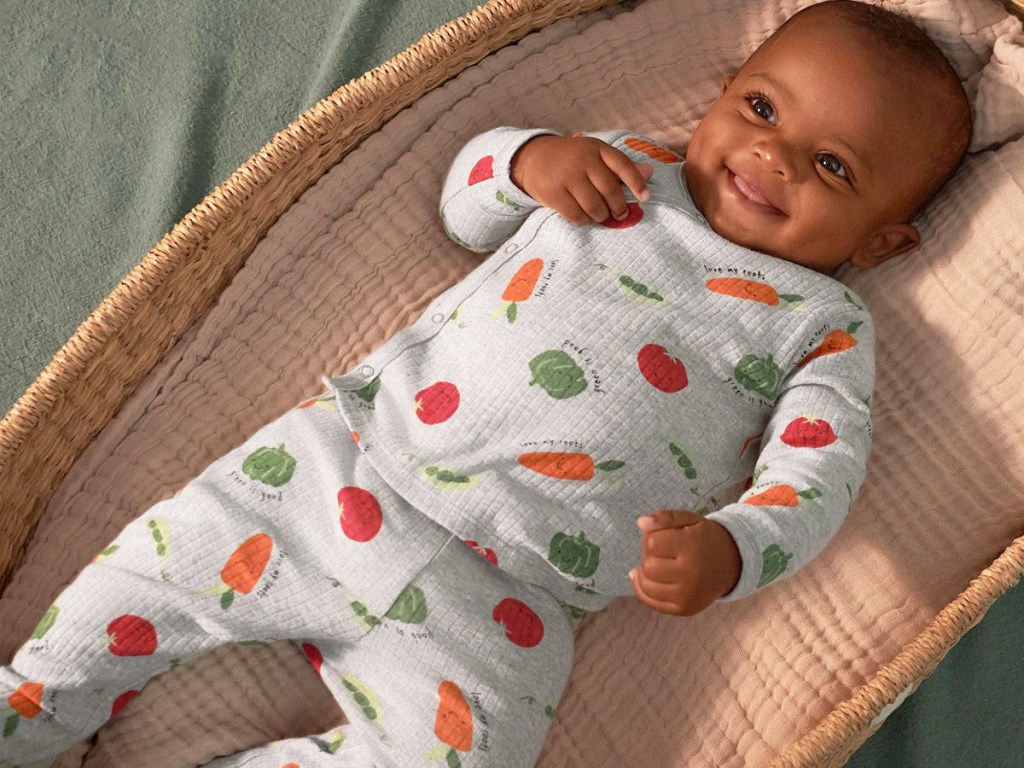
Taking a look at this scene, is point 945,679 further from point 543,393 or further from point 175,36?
point 175,36

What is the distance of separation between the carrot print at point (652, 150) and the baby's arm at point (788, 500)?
1.04 ft

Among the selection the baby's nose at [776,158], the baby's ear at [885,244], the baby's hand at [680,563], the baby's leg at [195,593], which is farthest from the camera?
the baby's ear at [885,244]

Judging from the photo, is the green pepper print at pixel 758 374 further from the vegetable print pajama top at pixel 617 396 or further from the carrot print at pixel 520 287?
the carrot print at pixel 520 287

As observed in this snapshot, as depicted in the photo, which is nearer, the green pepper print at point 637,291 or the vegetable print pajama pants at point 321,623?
the vegetable print pajama pants at point 321,623

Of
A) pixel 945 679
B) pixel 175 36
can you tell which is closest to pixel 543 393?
pixel 945 679

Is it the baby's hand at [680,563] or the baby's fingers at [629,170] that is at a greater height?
the baby's fingers at [629,170]

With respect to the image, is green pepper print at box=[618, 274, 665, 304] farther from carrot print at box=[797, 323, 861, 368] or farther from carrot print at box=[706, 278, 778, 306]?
carrot print at box=[797, 323, 861, 368]

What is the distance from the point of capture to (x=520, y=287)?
1.36m

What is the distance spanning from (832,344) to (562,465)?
1.19ft

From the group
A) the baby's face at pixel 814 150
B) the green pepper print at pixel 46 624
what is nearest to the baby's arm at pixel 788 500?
the baby's face at pixel 814 150

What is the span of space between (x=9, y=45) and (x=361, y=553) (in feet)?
3.93

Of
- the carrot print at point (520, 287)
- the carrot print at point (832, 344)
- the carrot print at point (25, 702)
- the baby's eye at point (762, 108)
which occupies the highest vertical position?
the carrot print at point (25, 702)

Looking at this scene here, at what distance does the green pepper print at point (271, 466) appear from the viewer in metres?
1.27

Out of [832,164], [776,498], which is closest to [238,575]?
[776,498]
